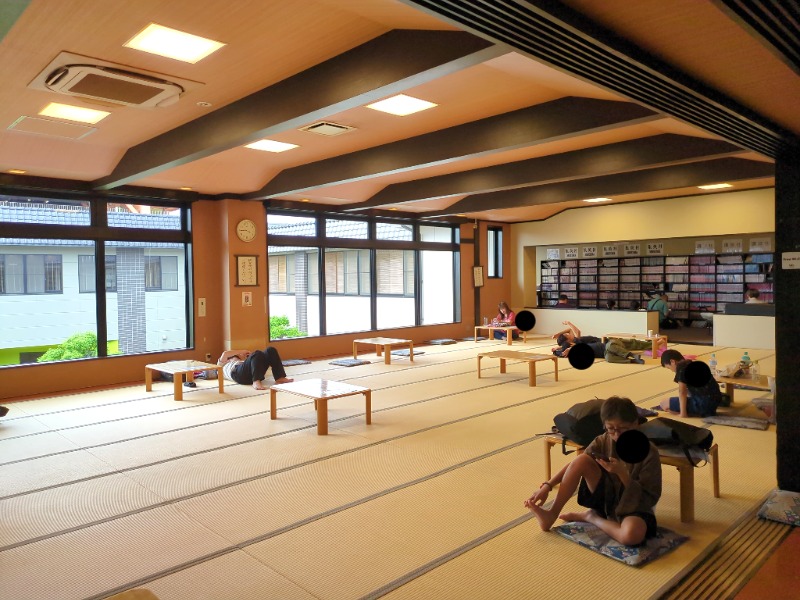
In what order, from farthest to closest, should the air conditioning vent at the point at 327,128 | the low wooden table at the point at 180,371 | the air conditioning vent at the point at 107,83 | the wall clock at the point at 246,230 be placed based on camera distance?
the wall clock at the point at 246,230 → the low wooden table at the point at 180,371 → the air conditioning vent at the point at 327,128 → the air conditioning vent at the point at 107,83

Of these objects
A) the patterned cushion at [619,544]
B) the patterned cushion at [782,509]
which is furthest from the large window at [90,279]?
the patterned cushion at [782,509]

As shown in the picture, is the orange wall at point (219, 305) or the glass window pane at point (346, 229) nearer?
the orange wall at point (219, 305)

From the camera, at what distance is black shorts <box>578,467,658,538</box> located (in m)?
2.71

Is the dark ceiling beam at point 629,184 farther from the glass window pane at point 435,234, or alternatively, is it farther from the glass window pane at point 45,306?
the glass window pane at point 45,306

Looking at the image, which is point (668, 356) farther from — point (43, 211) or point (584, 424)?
point (43, 211)

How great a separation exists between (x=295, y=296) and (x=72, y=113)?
5041mm

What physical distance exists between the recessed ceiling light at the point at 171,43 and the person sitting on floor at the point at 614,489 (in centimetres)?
295

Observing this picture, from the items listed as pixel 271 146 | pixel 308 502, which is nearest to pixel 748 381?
pixel 308 502

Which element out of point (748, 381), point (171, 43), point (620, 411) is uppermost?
point (171, 43)

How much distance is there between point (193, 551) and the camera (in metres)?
2.75

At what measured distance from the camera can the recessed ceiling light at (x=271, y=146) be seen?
6084mm

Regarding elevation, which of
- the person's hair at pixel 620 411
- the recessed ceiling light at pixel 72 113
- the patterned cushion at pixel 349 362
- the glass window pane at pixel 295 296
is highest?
the recessed ceiling light at pixel 72 113

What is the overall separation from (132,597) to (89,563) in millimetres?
1327

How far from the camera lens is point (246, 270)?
27.6 ft
